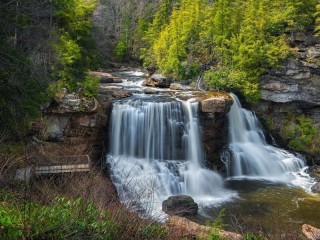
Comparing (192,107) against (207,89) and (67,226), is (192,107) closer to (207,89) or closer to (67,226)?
(207,89)

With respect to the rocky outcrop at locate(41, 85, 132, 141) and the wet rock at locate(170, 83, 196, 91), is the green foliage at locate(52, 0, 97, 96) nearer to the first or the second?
the rocky outcrop at locate(41, 85, 132, 141)

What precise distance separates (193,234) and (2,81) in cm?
635

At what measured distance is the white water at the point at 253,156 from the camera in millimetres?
17812

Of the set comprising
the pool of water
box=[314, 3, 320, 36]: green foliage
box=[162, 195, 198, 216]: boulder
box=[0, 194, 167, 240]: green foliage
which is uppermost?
box=[314, 3, 320, 36]: green foliage

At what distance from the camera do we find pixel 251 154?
18.7m

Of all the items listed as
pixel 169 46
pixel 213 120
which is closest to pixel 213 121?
pixel 213 120

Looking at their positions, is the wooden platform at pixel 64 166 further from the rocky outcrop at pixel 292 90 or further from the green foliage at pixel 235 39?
the rocky outcrop at pixel 292 90

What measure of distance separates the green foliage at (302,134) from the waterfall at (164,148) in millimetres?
6113

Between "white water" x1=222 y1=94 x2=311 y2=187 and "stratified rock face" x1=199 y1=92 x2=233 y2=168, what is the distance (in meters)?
0.59

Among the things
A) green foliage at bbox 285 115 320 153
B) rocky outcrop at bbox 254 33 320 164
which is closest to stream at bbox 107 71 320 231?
green foliage at bbox 285 115 320 153

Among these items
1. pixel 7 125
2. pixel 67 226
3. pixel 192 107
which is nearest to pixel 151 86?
pixel 192 107

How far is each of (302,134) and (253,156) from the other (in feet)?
12.8

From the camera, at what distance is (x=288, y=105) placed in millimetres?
21078

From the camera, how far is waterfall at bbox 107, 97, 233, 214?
51.1 feet
